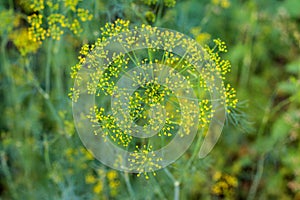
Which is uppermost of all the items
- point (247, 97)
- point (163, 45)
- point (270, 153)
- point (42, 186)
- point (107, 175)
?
point (163, 45)

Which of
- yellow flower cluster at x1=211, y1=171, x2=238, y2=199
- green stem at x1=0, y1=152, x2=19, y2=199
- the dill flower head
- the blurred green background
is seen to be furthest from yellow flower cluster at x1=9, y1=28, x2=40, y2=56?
yellow flower cluster at x1=211, y1=171, x2=238, y2=199

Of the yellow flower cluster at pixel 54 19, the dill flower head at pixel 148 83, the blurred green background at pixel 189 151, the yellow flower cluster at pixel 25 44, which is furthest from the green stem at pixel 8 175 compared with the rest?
the dill flower head at pixel 148 83

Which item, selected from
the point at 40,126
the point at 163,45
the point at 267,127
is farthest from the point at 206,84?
the point at 267,127

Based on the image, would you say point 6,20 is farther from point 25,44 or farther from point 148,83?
point 148,83

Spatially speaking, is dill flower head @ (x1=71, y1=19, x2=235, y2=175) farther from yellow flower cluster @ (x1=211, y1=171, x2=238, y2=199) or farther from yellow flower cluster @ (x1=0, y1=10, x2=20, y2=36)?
yellow flower cluster @ (x1=211, y1=171, x2=238, y2=199)

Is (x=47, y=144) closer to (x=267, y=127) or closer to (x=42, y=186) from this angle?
(x=42, y=186)

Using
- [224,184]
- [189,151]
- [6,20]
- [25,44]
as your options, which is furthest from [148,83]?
[224,184]

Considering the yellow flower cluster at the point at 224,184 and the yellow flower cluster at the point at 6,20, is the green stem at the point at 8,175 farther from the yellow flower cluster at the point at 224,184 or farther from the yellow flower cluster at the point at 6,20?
the yellow flower cluster at the point at 224,184

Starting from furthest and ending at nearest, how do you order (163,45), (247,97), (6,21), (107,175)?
(247,97)
(107,175)
(6,21)
(163,45)
